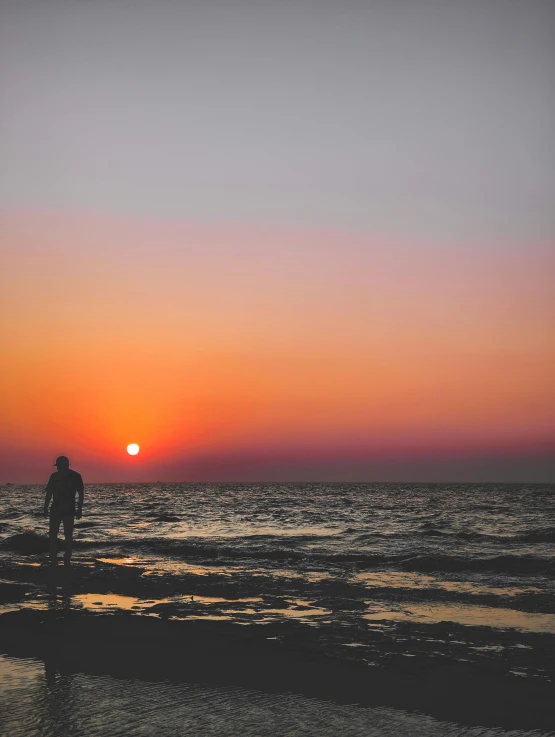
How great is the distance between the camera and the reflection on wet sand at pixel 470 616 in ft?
35.7

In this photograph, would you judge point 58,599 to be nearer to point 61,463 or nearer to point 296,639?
point 61,463

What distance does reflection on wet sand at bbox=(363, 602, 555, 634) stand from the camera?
1089 cm

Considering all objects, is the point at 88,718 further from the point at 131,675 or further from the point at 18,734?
the point at 131,675

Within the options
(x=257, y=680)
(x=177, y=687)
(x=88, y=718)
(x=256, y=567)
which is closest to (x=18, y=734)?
(x=88, y=718)

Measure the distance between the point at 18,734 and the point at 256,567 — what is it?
45.4 ft

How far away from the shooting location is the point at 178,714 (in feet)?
→ 19.7

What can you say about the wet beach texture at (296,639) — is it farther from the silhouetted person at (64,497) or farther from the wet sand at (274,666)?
the silhouetted person at (64,497)

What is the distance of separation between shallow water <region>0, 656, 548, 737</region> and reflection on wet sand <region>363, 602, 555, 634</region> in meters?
4.94

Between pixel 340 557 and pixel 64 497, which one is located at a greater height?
pixel 64 497

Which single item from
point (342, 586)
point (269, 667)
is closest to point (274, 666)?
point (269, 667)

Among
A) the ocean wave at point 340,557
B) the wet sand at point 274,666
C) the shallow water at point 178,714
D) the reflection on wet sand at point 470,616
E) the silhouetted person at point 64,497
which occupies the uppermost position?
the silhouetted person at point 64,497

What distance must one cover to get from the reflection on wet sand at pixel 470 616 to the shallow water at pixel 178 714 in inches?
194

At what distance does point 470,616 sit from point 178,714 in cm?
724

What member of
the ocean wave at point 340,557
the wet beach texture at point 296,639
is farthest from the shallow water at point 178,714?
the ocean wave at point 340,557
